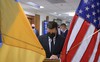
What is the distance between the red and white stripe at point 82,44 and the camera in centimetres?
183

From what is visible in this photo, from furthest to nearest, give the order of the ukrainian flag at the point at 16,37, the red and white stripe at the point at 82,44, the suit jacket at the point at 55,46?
the suit jacket at the point at 55,46 → the red and white stripe at the point at 82,44 → the ukrainian flag at the point at 16,37

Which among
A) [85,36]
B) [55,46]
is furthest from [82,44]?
[55,46]

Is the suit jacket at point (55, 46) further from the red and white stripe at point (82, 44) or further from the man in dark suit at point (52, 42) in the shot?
the red and white stripe at point (82, 44)

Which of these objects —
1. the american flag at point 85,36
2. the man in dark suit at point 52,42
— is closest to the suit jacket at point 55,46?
the man in dark suit at point 52,42

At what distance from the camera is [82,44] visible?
1.83 metres

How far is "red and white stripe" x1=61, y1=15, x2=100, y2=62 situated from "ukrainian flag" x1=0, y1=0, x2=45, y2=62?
1.73ft

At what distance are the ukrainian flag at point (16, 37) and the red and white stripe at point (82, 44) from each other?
0.53 m

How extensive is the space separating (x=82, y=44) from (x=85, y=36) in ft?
0.26

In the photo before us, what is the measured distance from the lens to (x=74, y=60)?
1.85 metres

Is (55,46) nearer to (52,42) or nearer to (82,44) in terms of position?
(52,42)

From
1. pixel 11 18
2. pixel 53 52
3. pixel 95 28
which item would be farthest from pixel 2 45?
pixel 53 52

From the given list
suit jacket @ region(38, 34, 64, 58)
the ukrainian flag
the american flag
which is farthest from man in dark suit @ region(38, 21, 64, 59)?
the ukrainian flag

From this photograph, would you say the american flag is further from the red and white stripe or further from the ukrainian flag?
the ukrainian flag

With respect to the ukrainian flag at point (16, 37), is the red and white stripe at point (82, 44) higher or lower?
lower
